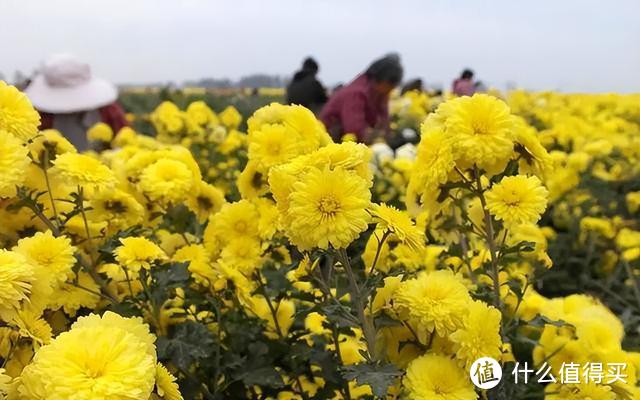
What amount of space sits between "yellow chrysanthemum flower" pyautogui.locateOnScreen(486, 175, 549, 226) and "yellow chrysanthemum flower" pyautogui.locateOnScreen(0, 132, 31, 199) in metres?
0.78

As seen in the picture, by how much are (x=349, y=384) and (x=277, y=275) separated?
0.29m

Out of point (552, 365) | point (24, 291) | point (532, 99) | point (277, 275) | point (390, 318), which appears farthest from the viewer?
point (532, 99)

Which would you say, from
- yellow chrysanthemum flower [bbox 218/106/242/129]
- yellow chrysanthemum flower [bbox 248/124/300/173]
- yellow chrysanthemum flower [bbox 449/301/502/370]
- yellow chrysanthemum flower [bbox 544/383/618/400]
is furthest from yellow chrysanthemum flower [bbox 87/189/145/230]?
yellow chrysanthemum flower [bbox 218/106/242/129]

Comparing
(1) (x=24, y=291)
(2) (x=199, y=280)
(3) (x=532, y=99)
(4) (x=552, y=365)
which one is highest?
(1) (x=24, y=291)

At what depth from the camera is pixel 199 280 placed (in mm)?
1508

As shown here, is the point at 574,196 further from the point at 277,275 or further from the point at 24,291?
the point at 24,291

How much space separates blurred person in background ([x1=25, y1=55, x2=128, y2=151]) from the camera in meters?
3.89

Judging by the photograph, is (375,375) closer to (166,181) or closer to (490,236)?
(490,236)

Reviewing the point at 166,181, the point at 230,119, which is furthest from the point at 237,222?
the point at 230,119

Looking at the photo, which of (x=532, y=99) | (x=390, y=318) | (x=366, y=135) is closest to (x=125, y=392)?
(x=390, y=318)

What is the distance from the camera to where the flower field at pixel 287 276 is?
98 centimetres

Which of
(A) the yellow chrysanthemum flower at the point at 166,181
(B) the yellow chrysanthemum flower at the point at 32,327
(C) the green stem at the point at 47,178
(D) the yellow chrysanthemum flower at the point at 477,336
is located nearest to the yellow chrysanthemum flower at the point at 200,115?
(A) the yellow chrysanthemum flower at the point at 166,181

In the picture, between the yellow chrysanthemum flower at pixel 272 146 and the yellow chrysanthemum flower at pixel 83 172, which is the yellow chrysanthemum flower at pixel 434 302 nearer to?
the yellow chrysanthemum flower at pixel 272 146

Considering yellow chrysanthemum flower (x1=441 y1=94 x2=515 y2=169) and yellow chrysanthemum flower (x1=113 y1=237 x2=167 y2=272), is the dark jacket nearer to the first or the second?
yellow chrysanthemum flower (x1=113 y1=237 x2=167 y2=272)
